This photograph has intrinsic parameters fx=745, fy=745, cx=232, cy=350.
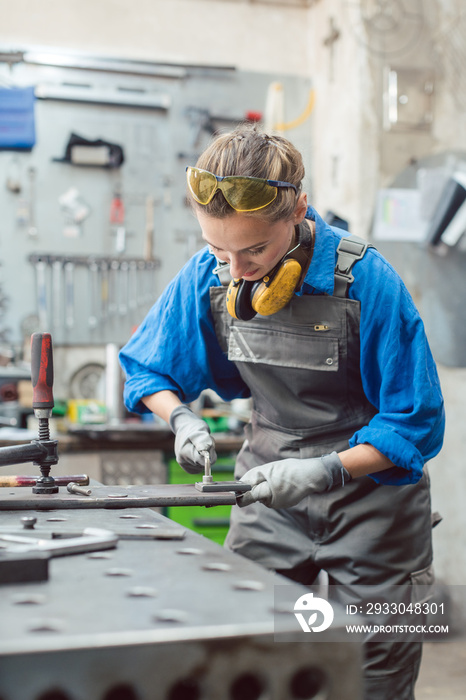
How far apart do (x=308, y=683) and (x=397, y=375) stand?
78 centimetres

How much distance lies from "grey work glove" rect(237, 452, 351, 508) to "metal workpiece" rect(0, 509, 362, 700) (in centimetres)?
51

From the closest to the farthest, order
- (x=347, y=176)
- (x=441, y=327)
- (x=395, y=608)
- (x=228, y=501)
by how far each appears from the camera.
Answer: (x=228, y=501), (x=395, y=608), (x=441, y=327), (x=347, y=176)

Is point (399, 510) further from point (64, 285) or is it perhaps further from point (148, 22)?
point (148, 22)

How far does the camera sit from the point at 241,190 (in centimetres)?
122

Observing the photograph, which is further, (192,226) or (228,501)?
(192,226)

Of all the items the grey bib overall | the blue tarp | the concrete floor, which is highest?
the blue tarp

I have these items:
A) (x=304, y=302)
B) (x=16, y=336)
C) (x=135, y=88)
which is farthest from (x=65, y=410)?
(x=304, y=302)

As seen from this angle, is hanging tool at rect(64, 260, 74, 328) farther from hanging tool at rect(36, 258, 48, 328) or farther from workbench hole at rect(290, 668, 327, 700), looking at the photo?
workbench hole at rect(290, 668, 327, 700)

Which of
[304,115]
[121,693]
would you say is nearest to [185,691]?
[121,693]

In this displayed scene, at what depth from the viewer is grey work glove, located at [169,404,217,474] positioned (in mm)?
1377

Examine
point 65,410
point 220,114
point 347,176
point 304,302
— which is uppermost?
point 220,114

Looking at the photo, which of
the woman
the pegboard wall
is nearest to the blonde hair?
the woman

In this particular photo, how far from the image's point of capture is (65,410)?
3615 millimetres

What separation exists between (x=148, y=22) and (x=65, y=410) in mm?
2019
